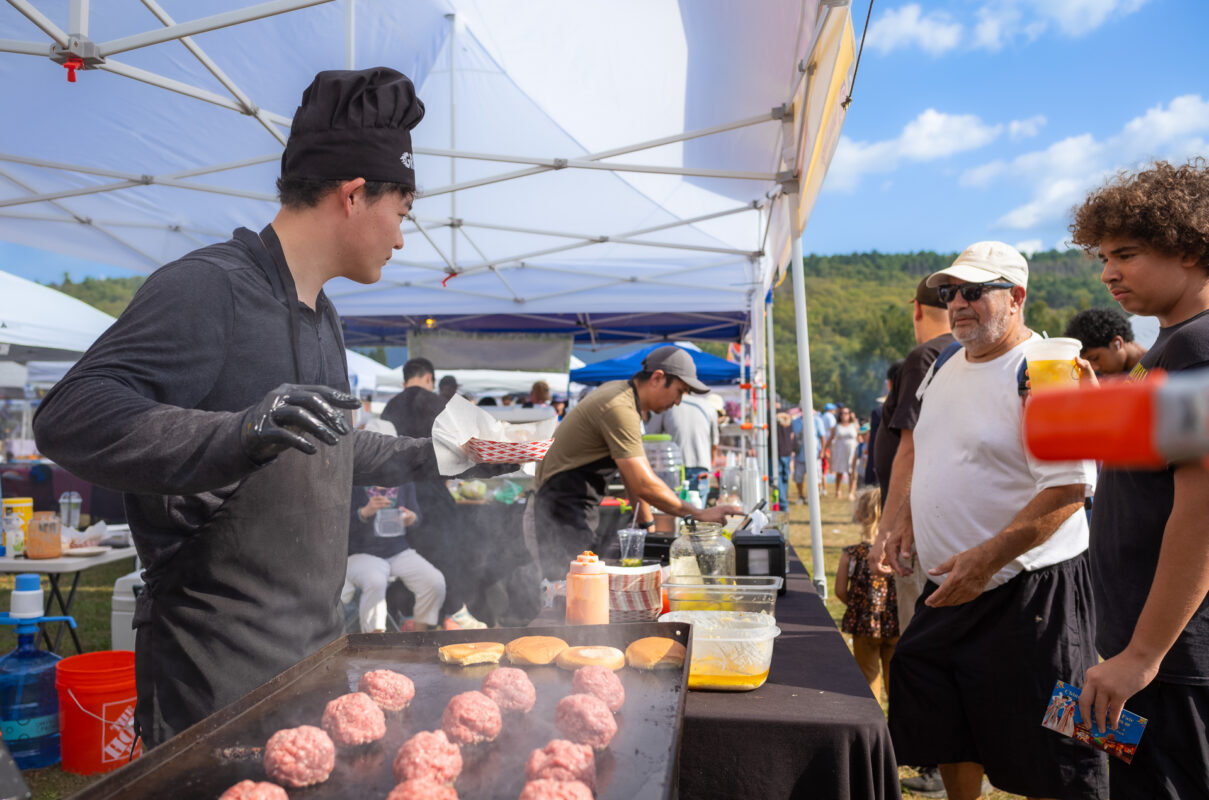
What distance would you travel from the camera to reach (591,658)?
1741mm

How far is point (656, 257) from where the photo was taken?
28.1 ft

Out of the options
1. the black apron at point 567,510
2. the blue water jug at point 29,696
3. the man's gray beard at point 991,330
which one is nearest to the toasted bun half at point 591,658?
the man's gray beard at point 991,330

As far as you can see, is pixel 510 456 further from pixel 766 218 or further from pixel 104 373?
pixel 766 218

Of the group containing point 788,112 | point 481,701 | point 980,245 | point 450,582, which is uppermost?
point 788,112

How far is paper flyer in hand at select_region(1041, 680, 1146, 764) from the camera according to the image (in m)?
1.81

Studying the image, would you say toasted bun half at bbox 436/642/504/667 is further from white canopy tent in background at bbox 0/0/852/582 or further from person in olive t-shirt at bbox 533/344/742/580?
white canopy tent in background at bbox 0/0/852/582

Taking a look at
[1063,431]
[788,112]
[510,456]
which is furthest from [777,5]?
[1063,431]

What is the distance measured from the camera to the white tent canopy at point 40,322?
7.56 metres

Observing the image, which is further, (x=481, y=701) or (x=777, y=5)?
(x=777, y=5)

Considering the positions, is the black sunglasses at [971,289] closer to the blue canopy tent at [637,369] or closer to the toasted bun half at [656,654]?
the toasted bun half at [656,654]

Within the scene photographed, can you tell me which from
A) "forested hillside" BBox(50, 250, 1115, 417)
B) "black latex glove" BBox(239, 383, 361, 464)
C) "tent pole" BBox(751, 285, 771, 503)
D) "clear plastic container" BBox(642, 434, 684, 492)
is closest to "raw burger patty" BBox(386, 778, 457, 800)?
"black latex glove" BBox(239, 383, 361, 464)

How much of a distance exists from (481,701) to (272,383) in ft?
2.50

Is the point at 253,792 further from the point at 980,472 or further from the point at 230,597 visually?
the point at 980,472

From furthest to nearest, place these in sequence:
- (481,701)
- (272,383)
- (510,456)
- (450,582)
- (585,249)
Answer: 1. (585,249)
2. (450,582)
3. (510,456)
4. (272,383)
5. (481,701)
